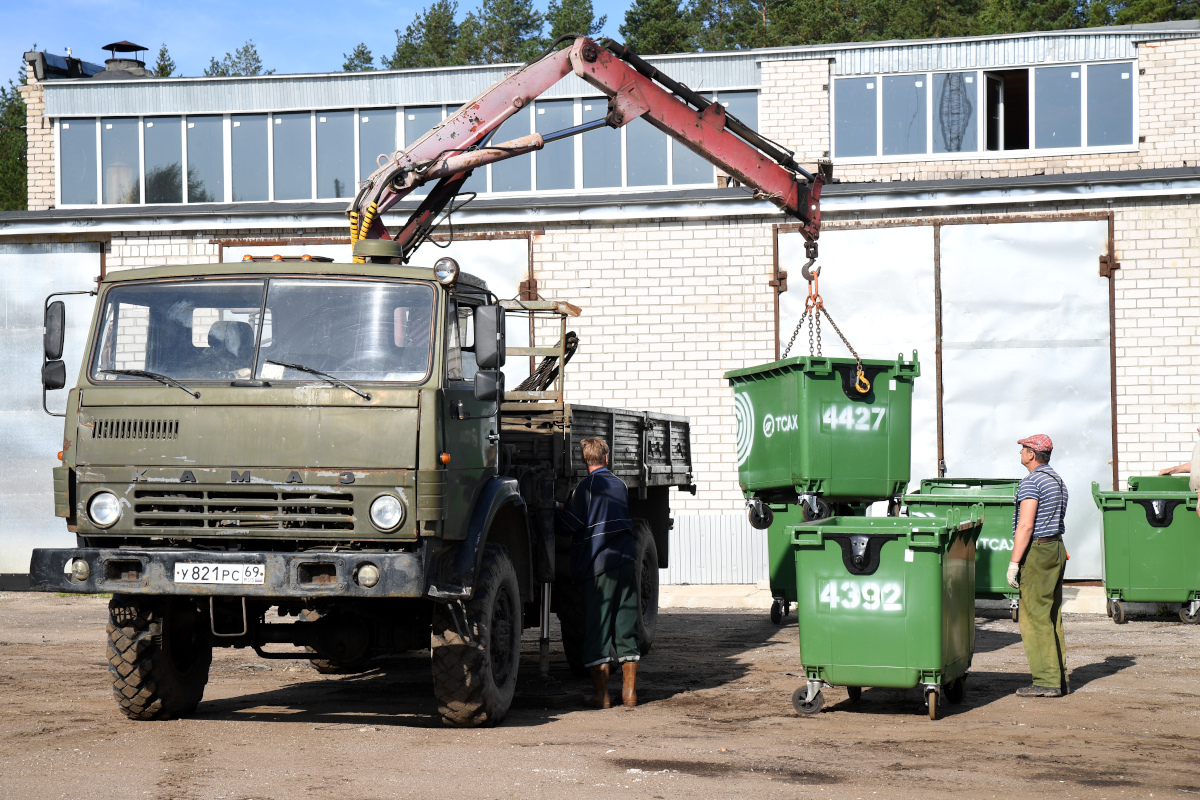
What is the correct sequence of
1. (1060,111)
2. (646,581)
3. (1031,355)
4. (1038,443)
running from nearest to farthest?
(1038,443)
(646,581)
(1031,355)
(1060,111)

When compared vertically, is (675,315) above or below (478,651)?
above

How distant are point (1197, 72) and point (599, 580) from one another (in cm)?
1625

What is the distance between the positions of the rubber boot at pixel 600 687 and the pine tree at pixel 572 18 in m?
46.3

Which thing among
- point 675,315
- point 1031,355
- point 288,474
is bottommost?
point 288,474

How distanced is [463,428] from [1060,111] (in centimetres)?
1658

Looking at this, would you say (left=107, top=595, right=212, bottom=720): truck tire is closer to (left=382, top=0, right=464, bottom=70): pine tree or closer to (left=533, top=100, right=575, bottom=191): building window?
(left=533, top=100, right=575, bottom=191): building window

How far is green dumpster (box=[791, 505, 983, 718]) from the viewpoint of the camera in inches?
291

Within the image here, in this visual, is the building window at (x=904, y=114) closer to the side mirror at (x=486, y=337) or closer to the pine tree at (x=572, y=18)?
the side mirror at (x=486, y=337)

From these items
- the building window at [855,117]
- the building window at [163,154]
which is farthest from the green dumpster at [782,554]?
the building window at [163,154]

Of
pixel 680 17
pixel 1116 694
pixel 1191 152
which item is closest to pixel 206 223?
pixel 1116 694

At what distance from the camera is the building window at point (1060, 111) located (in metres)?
20.5

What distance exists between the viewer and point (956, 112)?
2077 cm

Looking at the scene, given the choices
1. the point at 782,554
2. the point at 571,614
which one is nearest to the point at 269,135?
the point at 782,554

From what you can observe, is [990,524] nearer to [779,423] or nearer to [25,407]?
[779,423]
